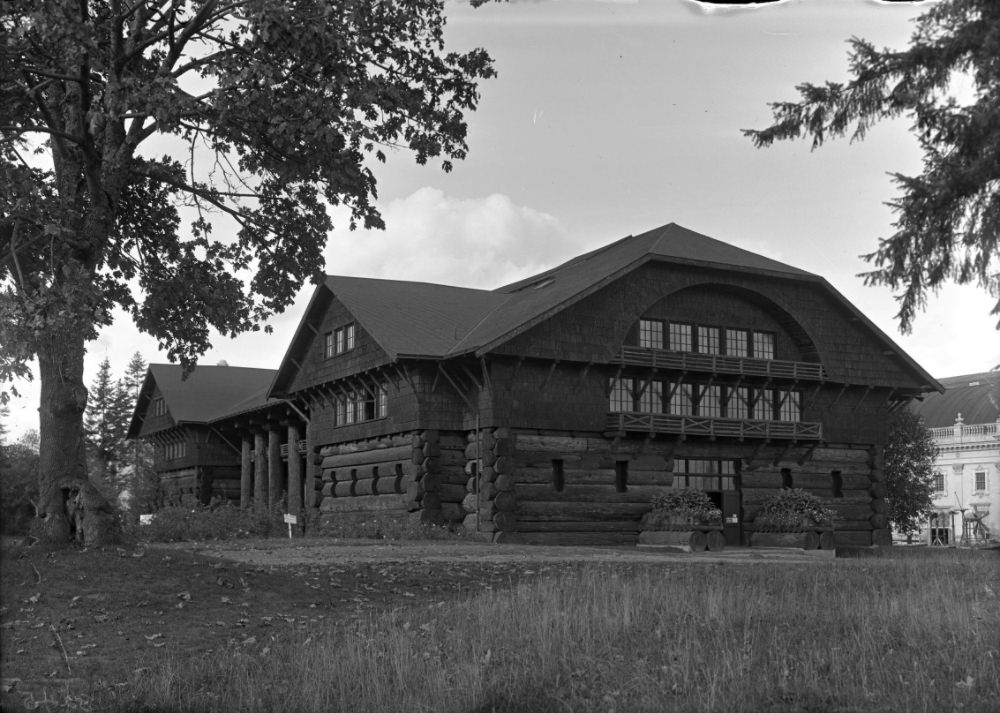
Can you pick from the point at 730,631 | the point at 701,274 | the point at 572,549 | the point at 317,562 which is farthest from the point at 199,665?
the point at 701,274

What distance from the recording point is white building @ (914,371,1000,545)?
174ft

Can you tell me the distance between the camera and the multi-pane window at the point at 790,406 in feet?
135

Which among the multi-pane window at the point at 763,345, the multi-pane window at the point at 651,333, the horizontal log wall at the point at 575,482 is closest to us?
the horizontal log wall at the point at 575,482

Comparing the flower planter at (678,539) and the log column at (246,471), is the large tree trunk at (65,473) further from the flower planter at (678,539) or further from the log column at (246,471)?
the log column at (246,471)

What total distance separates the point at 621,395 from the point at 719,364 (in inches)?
148

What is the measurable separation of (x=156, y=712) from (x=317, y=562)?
1081 cm

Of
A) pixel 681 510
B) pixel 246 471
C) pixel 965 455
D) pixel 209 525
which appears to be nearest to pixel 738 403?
pixel 681 510

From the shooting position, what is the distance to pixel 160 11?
1898 centimetres

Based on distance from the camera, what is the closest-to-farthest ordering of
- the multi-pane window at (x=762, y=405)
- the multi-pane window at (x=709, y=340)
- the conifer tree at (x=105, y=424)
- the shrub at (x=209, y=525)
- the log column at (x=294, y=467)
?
1. the shrub at (x=209, y=525)
2. the multi-pane window at (x=709, y=340)
3. the multi-pane window at (x=762, y=405)
4. the log column at (x=294, y=467)
5. the conifer tree at (x=105, y=424)

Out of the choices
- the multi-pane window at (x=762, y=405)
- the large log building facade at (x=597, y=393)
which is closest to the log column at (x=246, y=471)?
the large log building facade at (x=597, y=393)

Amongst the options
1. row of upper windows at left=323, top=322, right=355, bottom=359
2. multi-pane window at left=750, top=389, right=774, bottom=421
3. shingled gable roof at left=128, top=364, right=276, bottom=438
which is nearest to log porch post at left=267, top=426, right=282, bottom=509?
shingled gable roof at left=128, top=364, right=276, bottom=438

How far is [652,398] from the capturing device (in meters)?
38.2

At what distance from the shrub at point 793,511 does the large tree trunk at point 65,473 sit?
81.4 feet

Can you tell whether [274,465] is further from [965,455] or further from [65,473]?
[965,455]
